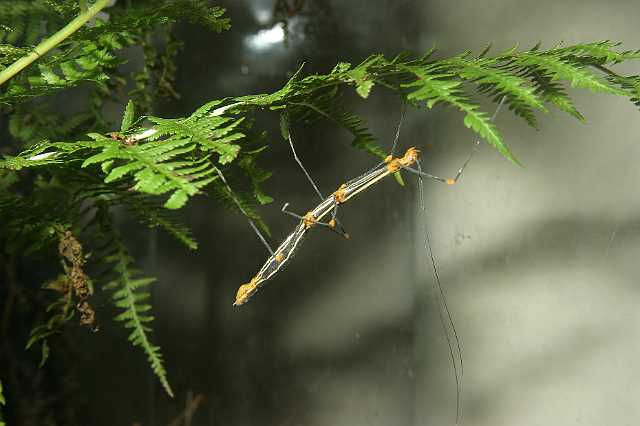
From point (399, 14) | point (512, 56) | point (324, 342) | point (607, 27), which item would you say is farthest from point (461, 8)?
point (324, 342)

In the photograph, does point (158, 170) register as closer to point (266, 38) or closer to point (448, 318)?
point (448, 318)

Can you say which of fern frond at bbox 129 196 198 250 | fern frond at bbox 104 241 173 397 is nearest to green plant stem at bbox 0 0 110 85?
fern frond at bbox 129 196 198 250

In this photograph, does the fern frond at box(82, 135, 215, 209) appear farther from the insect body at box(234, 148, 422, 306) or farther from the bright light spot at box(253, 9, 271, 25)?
the bright light spot at box(253, 9, 271, 25)

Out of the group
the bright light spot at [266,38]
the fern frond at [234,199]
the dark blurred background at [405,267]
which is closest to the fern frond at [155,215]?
the fern frond at [234,199]

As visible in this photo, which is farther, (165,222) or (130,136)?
(165,222)

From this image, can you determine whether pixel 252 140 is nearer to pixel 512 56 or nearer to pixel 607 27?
pixel 512 56

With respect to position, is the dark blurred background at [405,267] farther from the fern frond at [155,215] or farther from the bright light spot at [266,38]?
the fern frond at [155,215]

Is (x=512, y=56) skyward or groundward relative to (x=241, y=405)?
skyward
